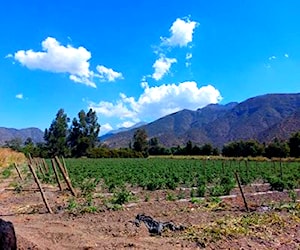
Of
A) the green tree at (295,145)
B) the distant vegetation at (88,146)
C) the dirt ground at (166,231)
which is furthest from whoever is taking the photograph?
the distant vegetation at (88,146)

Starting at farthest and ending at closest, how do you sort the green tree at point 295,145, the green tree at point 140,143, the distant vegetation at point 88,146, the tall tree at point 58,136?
the green tree at point 140,143 < the tall tree at point 58,136 < the distant vegetation at point 88,146 < the green tree at point 295,145

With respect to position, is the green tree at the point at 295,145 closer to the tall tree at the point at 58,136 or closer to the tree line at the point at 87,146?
the tree line at the point at 87,146

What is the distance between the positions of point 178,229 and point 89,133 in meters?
78.2

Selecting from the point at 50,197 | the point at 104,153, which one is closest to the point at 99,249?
the point at 50,197

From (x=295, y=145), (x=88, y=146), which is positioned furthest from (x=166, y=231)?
(x=88, y=146)

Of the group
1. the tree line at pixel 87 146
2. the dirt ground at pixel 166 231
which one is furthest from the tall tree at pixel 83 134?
the dirt ground at pixel 166 231

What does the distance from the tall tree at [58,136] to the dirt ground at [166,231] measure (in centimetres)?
7165

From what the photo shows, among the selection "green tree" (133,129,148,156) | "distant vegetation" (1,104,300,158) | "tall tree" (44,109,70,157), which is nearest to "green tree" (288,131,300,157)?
"distant vegetation" (1,104,300,158)

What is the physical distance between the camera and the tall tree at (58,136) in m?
83.2

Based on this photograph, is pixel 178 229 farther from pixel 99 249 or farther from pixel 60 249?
pixel 60 249

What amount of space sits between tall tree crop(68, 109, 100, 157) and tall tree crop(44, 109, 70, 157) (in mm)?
1479

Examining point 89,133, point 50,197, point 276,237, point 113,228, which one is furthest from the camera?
point 89,133

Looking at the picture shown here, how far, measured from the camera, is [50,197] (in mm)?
14719

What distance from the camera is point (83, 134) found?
84812 millimetres
